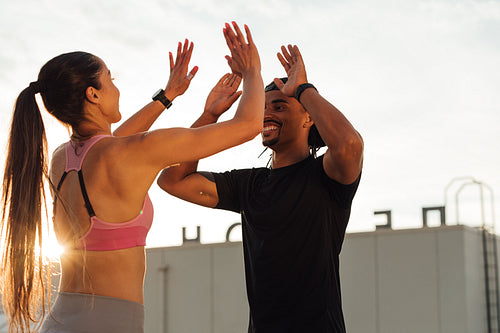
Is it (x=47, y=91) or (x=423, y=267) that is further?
(x=423, y=267)

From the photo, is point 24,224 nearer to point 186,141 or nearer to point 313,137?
point 186,141

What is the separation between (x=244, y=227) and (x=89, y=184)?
163 cm

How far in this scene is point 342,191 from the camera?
13.5 feet

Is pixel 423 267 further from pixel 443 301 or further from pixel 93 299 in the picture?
pixel 93 299

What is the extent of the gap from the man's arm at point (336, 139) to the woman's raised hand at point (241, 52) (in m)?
0.54

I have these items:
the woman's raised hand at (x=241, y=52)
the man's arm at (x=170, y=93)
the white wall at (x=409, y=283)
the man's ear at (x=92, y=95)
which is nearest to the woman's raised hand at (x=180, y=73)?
the man's arm at (x=170, y=93)

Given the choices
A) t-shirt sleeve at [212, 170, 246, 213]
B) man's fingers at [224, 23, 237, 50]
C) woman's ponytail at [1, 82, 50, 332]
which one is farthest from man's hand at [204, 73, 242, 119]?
woman's ponytail at [1, 82, 50, 332]

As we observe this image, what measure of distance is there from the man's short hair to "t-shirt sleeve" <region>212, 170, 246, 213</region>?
2.03ft

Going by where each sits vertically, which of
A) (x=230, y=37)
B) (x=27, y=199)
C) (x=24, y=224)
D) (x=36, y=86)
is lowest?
(x=24, y=224)

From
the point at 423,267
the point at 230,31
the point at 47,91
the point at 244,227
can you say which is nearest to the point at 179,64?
the point at 230,31

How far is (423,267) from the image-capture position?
2169 cm

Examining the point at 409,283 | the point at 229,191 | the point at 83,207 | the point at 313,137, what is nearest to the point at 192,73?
the point at 229,191

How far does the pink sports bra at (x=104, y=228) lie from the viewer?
2973 millimetres

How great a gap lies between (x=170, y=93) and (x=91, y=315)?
1.76 meters
